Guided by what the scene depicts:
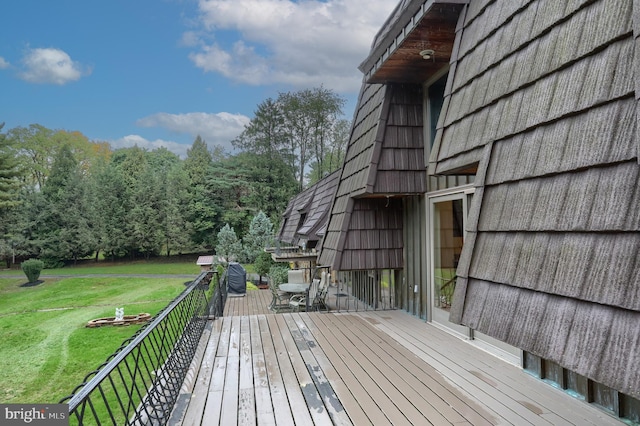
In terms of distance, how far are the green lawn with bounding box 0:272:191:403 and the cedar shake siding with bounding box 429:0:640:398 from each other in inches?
342

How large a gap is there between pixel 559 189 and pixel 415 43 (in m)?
2.96

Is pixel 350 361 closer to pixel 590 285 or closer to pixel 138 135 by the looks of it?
pixel 590 285

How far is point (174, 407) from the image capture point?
9.04 feet

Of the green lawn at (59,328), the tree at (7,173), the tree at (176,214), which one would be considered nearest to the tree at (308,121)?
the tree at (176,214)

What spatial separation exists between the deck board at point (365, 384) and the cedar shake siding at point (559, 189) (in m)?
1.33

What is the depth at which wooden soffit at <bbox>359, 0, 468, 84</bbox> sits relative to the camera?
312 cm

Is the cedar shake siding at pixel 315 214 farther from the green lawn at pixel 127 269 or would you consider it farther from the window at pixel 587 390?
the green lawn at pixel 127 269

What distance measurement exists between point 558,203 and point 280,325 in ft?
15.0

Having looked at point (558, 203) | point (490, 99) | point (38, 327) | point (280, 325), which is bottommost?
point (38, 327)

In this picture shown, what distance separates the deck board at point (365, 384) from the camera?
257 cm

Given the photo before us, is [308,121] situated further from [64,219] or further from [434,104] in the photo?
[434,104]

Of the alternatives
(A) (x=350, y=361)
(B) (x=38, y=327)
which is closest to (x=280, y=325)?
(A) (x=350, y=361)

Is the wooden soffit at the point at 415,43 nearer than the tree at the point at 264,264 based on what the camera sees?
Yes

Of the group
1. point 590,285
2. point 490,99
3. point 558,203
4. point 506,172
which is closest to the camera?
point 590,285
